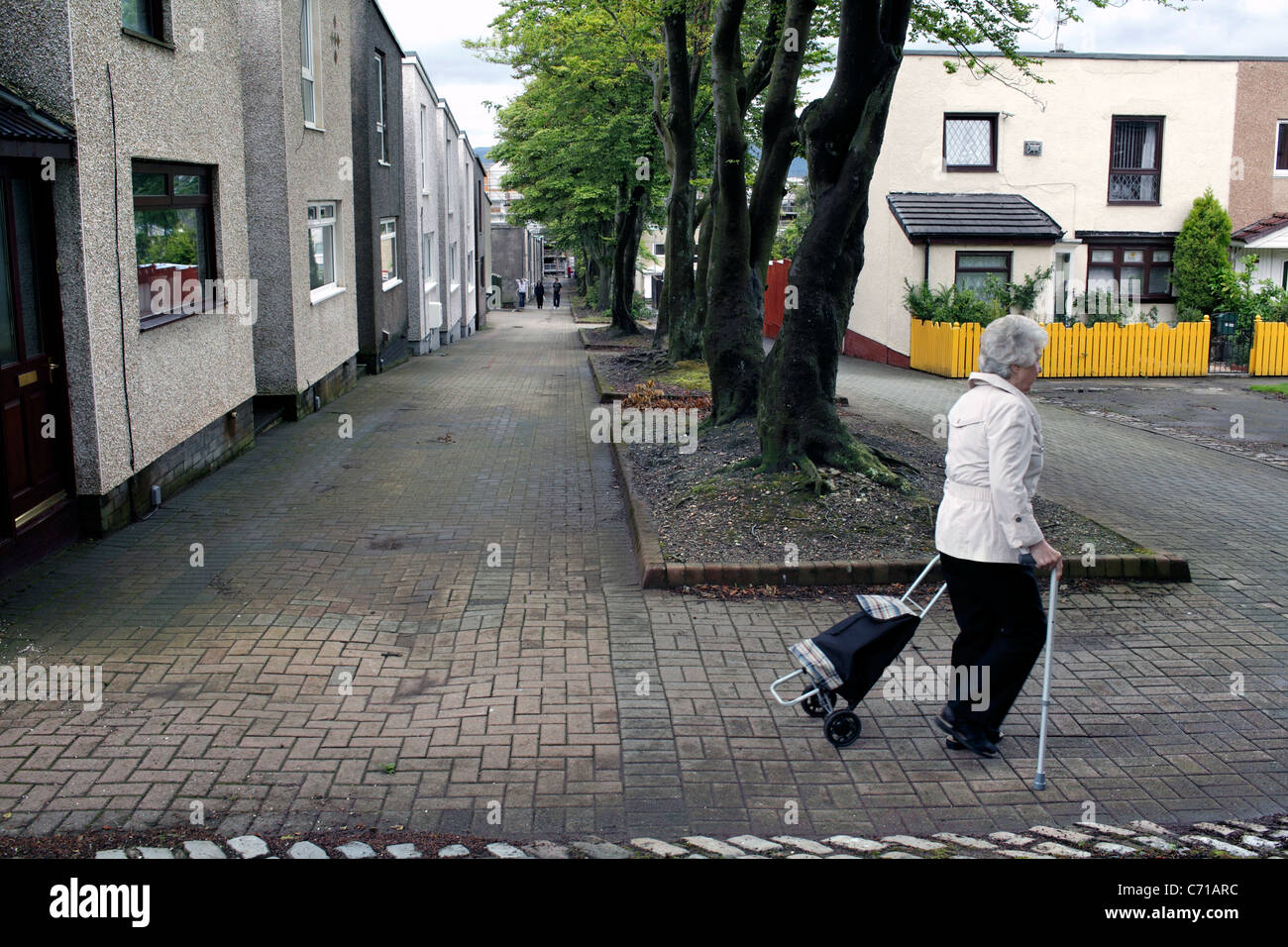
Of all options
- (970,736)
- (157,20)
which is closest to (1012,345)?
(970,736)

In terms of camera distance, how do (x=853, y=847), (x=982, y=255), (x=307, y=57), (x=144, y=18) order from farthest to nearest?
(x=982, y=255), (x=307, y=57), (x=144, y=18), (x=853, y=847)

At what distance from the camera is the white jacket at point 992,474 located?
15.6 ft

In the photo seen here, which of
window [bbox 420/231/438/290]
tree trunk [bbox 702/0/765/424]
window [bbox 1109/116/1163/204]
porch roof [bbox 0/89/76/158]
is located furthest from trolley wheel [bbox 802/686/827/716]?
window [bbox 1109/116/1163/204]

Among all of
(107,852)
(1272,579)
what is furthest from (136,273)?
(1272,579)

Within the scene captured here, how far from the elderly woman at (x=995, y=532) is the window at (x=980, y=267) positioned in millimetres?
21308

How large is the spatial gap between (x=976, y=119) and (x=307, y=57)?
16.6 metres

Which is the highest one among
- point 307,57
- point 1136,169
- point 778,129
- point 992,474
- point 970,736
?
point 307,57

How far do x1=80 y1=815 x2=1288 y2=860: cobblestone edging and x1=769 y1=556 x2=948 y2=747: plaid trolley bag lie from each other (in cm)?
83

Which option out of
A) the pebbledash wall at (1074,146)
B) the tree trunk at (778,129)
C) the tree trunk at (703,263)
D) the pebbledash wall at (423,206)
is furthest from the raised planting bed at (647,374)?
the pebbledash wall at (1074,146)

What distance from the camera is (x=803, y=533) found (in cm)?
823

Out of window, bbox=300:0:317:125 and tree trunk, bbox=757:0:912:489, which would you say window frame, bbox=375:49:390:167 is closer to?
window, bbox=300:0:317:125

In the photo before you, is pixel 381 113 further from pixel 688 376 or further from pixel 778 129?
pixel 778 129

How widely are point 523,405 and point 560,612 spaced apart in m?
10.4

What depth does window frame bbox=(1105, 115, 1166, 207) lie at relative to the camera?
26.7 m
